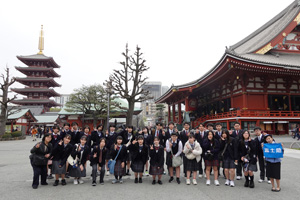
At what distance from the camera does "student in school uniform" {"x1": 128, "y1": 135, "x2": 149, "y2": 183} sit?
19.2 ft

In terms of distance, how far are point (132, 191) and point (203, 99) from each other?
2359 cm

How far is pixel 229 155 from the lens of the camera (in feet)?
18.2

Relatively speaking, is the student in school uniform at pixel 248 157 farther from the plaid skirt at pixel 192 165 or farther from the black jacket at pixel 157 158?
the black jacket at pixel 157 158

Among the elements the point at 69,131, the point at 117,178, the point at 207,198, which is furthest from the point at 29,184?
the point at 207,198

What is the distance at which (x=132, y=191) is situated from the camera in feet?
16.7

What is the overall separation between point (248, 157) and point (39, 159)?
5.89 meters

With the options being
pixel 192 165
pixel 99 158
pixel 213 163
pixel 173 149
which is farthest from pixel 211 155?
pixel 99 158

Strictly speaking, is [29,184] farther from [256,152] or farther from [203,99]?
[203,99]

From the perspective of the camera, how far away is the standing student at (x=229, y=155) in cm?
545

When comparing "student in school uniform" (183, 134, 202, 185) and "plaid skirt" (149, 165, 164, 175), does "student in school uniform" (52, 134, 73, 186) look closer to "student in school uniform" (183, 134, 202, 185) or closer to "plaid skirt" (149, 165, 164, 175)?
"plaid skirt" (149, 165, 164, 175)

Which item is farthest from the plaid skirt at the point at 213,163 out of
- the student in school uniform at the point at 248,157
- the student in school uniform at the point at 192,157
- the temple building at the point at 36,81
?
the temple building at the point at 36,81

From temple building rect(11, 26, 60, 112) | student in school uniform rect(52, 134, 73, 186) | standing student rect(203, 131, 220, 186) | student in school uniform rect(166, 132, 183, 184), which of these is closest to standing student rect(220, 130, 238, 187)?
standing student rect(203, 131, 220, 186)

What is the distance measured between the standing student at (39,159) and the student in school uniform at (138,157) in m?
2.46

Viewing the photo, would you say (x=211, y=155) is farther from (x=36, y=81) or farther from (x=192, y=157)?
(x=36, y=81)
